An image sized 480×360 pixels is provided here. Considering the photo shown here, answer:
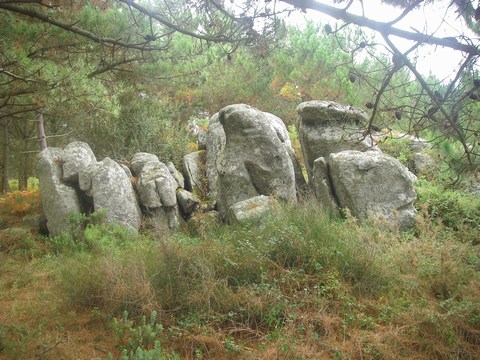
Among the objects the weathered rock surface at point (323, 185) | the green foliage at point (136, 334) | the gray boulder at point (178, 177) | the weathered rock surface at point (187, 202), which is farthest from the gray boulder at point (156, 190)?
the green foliage at point (136, 334)

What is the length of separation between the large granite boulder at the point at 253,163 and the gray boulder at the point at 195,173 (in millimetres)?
1628

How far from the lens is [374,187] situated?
8273 millimetres

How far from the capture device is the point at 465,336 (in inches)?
164

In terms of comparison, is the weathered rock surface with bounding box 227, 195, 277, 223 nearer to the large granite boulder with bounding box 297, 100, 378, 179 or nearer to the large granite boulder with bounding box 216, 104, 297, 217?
the large granite boulder with bounding box 216, 104, 297, 217

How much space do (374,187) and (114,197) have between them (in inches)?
217

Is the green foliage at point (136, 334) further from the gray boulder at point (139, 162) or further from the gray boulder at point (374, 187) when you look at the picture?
the gray boulder at point (139, 162)

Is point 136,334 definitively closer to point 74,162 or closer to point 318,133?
point 74,162

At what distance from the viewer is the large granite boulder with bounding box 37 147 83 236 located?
29.3 ft

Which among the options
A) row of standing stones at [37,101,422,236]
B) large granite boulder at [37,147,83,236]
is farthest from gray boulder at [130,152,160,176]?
large granite boulder at [37,147,83,236]

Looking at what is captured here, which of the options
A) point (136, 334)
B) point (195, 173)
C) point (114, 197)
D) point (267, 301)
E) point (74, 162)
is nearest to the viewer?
point (136, 334)

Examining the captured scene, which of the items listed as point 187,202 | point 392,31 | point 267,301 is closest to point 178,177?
point 187,202

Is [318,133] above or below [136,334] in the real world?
above

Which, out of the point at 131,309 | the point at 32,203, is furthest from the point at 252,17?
the point at 32,203

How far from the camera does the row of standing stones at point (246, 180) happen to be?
8.32 m
